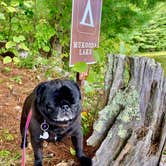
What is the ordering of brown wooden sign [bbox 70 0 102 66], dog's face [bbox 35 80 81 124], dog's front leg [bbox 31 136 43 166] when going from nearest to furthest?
dog's face [bbox 35 80 81 124] < dog's front leg [bbox 31 136 43 166] < brown wooden sign [bbox 70 0 102 66]

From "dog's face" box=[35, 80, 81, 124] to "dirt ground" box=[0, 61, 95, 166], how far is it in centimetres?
54

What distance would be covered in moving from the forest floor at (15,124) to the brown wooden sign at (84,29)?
657 millimetres

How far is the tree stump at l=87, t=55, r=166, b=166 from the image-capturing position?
6.70 feet

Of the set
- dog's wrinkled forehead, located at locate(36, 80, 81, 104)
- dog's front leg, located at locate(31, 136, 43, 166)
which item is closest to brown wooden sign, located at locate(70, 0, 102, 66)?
dog's wrinkled forehead, located at locate(36, 80, 81, 104)

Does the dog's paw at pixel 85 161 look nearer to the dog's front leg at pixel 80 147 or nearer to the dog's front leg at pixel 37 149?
the dog's front leg at pixel 80 147

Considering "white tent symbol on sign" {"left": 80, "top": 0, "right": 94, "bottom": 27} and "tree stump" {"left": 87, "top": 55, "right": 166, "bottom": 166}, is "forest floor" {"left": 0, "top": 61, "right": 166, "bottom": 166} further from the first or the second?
"white tent symbol on sign" {"left": 80, "top": 0, "right": 94, "bottom": 27}

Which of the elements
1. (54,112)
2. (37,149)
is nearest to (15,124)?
(37,149)

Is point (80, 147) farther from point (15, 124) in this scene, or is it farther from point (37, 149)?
point (15, 124)

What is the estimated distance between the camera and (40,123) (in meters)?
1.94

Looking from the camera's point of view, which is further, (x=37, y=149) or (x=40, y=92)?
(x=37, y=149)

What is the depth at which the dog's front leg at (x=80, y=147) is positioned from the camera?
6.85 feet

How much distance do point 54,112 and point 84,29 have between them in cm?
90

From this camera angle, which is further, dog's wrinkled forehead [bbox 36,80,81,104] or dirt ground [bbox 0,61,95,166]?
dirt ground [bbox 0,61,95,166]

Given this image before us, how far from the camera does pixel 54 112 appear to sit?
1789mm
